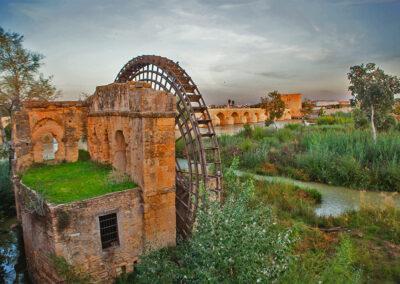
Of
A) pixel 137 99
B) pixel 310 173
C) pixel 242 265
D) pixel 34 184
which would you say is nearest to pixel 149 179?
pixel 137 99

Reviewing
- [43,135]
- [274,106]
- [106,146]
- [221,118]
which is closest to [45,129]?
[43,135]

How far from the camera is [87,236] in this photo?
25.9 feet

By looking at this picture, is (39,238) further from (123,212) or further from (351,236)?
(351,236)

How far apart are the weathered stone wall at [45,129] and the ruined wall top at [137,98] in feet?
9.12

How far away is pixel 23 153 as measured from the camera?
12242 mm

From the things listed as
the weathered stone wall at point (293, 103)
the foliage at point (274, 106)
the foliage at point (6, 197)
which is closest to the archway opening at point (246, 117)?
the weathered stone wall at point (293, 103)

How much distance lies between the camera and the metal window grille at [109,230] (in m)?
8.28

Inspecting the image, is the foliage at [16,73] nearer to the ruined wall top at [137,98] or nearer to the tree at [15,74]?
the tree at [15,74]

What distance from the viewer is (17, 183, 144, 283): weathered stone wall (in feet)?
24.8

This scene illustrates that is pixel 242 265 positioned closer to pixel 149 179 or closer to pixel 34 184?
pixel 149 179

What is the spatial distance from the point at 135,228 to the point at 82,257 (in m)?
1.49

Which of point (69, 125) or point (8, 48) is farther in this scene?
point (8, 48)

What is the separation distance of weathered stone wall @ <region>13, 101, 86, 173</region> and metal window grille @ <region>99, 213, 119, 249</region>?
5.88 meters

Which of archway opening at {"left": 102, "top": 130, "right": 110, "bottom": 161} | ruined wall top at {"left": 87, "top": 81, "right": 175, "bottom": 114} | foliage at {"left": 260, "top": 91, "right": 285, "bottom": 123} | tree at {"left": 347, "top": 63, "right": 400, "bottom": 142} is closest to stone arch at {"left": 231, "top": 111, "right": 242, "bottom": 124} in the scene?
foliage at {"left": 260, "top": 91, "right": 285, "bottom": 123}
